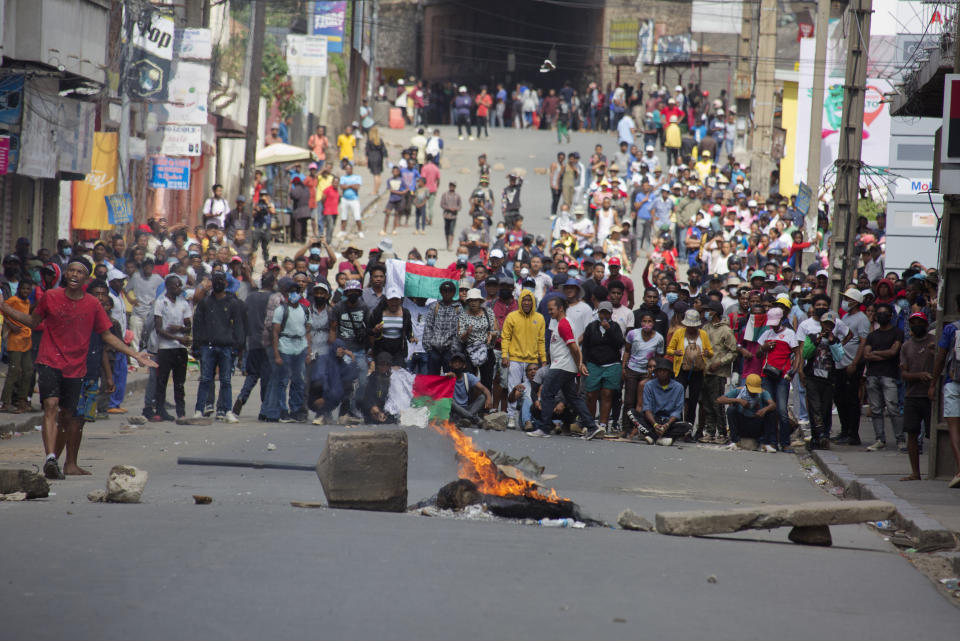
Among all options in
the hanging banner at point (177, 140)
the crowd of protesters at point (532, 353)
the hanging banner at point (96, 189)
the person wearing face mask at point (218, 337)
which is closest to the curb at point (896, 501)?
the crowd of protesters at point (532, 353)

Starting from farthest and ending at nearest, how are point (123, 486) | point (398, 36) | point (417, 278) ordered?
point (398, 36) → point (417, 278) → point (123, 486)

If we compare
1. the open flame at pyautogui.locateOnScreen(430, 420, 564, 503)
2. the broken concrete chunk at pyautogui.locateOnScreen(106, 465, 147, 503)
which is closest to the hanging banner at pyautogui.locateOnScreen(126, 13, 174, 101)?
the open flame at pyautogui.locateOnScreen(430, 420, 564, 503)

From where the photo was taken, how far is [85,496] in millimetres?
9711

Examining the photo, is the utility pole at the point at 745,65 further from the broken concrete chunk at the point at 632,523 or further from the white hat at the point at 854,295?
the broken concrete chunk at the point at 632,523

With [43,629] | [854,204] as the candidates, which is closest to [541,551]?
[43,629]

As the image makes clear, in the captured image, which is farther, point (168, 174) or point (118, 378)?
point (168, 174)

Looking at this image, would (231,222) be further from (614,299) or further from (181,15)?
(614,299)

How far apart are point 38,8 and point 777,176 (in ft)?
67.8

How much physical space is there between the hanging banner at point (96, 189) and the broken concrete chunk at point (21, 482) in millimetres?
15526

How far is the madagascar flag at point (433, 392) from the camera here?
15.2 m

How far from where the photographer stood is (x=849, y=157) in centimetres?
1883

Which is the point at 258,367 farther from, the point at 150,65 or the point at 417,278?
the point at 150,65

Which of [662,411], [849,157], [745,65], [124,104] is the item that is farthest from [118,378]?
[745,65]

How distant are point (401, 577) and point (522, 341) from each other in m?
9.25
